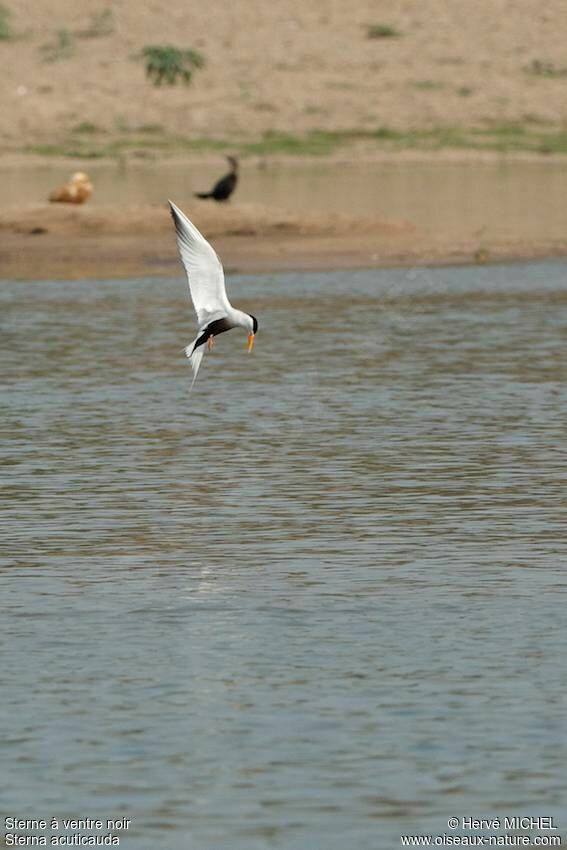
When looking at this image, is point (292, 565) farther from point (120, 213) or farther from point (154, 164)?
point (154, 164)

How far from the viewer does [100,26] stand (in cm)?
6341

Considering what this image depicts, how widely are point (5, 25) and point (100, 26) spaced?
278 cm

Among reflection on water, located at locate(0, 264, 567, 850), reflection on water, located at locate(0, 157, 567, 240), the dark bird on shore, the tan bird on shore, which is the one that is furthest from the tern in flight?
the tan bird on shore

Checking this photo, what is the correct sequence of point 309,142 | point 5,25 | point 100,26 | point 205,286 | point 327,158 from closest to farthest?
point 205,286 < point 327,158 < point 309,142 < point 5,25 < point 100,26

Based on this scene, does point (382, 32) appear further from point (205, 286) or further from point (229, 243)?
point (205, 286)

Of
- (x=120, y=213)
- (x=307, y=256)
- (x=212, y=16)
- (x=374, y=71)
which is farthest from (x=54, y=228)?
(x=212, y=16)

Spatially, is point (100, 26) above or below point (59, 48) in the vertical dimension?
above

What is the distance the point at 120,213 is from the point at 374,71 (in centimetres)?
2756

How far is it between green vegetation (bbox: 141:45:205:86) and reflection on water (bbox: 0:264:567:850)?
3704 centimetres

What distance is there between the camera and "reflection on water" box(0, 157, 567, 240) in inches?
1394

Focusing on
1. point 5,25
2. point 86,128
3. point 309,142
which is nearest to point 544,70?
point 309,142

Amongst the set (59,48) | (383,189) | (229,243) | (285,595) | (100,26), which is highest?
(285,595)

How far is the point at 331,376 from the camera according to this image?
19.0m

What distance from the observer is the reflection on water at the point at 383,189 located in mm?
35406
